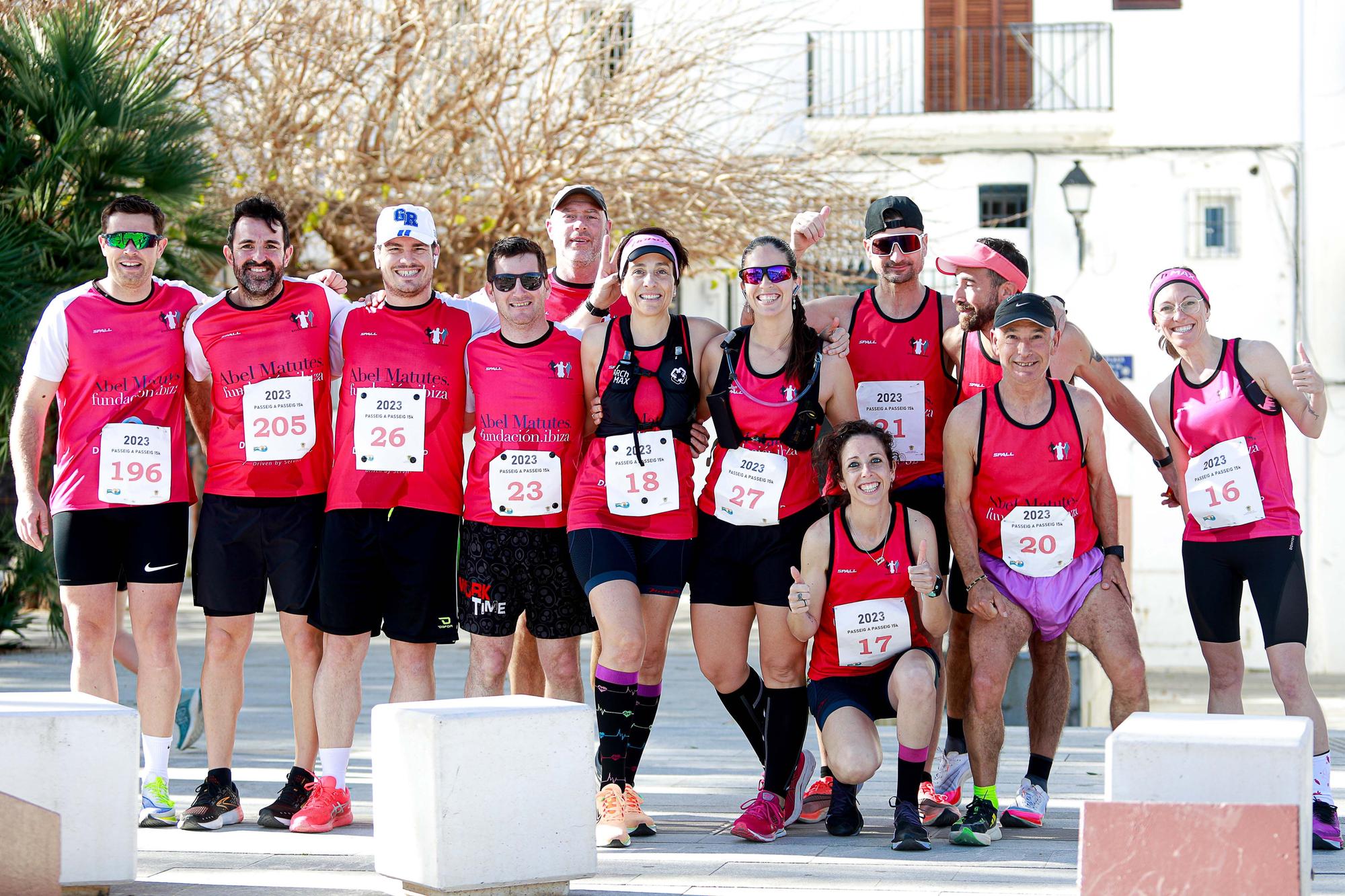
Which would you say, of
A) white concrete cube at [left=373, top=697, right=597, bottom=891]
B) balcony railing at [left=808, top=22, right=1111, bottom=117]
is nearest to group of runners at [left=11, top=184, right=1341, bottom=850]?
white concrete cube at [left=373, top=697, right=597, bottom=891]

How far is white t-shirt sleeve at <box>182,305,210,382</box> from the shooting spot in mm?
5879

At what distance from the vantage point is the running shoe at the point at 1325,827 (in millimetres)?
5270

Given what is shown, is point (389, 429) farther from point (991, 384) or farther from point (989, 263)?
point (989, 263)

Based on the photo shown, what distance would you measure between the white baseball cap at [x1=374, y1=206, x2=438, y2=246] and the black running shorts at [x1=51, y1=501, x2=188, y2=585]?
124 cm

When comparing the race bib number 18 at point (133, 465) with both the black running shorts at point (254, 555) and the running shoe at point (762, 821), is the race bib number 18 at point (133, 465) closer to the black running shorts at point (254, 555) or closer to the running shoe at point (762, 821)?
the black running shorts at point (254, 555)

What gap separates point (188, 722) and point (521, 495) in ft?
9.14

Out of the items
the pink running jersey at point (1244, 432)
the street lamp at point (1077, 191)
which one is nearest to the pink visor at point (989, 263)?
the pink running jersey at point (1244, 432)

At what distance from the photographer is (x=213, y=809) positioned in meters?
5.66

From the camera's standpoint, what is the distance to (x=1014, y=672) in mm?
10000

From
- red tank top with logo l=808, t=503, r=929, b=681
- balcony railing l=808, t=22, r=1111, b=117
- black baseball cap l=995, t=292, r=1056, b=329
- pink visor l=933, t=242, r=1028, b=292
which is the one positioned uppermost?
balcony railing l=808, t=22, r=1111, b=117

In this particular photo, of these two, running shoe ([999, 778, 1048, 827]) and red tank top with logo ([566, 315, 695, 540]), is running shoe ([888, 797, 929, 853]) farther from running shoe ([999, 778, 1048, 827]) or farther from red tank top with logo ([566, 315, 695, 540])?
red tank top with logo ([566, 315, 695, 540])

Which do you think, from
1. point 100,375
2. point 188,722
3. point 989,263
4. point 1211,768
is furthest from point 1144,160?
point 1211,768

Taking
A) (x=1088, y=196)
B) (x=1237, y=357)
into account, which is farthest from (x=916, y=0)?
(x=1237, y=357)

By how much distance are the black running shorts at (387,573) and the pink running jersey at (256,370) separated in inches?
10.1
